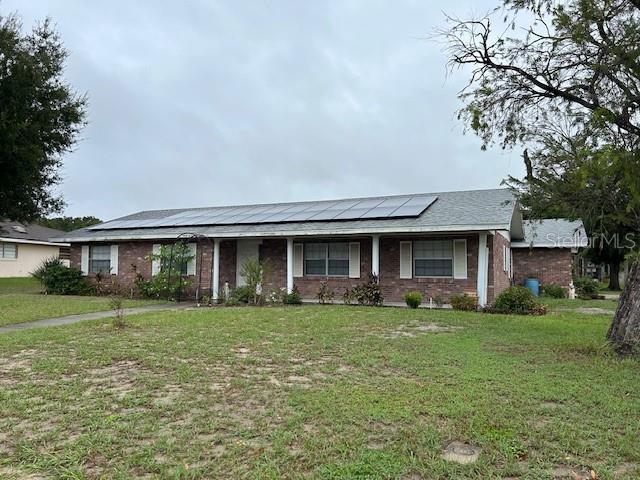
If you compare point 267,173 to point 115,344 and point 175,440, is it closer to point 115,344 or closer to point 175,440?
point 115,344

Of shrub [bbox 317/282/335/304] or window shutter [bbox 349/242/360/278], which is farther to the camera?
window shutter [bbox 349/242/360/278]

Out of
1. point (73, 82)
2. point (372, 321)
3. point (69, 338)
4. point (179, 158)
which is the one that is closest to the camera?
point (69, 338)

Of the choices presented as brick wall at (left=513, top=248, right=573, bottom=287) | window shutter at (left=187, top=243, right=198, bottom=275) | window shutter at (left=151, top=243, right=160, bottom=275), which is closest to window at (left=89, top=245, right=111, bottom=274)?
window shutter at (left=151, top=243, right=160, bottom=275)

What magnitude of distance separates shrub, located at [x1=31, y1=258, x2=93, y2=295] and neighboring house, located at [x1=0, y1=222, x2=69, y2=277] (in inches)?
396

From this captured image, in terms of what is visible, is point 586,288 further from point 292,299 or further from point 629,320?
point 629,320

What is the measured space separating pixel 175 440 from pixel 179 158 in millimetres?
25111

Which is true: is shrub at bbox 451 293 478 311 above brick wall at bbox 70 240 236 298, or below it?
below

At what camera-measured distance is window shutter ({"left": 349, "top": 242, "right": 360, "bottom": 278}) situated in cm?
1622

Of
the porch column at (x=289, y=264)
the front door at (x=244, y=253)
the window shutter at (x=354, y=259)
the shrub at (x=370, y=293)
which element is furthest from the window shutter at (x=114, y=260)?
the shrub at (x=370, y=293)

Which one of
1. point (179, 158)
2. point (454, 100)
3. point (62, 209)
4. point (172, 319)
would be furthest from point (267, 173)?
point (454, 100)

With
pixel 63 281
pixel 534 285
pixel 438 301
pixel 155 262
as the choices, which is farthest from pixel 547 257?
pixel 63 281

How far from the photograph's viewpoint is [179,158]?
1065 inches

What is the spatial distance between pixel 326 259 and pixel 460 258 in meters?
4.62

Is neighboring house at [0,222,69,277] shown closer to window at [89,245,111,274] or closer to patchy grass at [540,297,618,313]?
window at [89,245,111,274]
